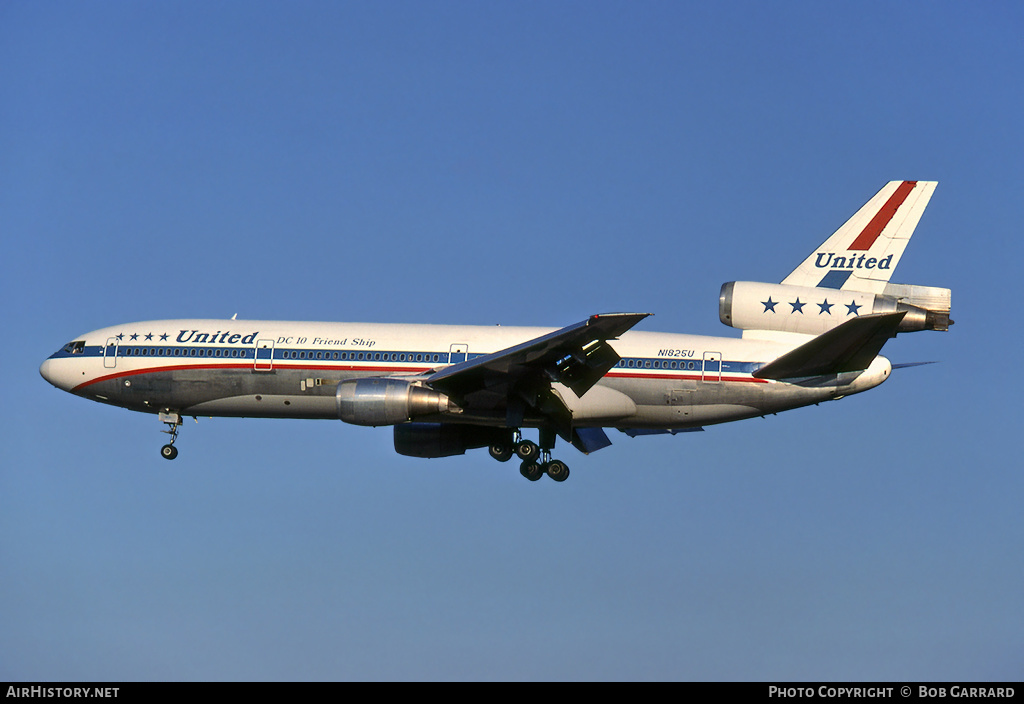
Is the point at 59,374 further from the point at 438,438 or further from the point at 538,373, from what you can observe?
the point at 538,373

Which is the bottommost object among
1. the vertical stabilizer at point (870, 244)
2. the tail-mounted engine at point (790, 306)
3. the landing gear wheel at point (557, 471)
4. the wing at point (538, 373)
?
the landing gear wheel at point (557, 471)

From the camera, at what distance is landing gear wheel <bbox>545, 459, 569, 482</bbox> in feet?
144

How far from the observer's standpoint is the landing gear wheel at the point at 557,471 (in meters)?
43.8

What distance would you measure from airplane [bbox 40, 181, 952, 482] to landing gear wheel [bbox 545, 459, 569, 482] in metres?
0.03

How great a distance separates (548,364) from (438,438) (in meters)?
6.92

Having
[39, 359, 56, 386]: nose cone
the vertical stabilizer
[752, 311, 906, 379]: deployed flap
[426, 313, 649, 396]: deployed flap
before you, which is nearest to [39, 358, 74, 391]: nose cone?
[39, 359, 56, 386]: nose cone

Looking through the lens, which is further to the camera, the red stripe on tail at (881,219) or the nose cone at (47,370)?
the nose cone at (47,370)

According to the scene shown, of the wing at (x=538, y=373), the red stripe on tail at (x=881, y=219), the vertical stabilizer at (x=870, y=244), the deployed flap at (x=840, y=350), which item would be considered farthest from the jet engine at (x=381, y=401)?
the red stripe on tail at (x=881, y=219)

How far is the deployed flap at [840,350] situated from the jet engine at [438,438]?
9.94m

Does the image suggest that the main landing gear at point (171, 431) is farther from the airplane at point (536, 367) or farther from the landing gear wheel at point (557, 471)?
the landing gear wheel at point (557, 471)

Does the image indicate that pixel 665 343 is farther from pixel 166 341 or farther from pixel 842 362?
pixel 166 341

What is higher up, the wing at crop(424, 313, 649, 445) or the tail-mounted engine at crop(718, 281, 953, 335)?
the tail-mounted engine at crop(718, 281, 953, 335)

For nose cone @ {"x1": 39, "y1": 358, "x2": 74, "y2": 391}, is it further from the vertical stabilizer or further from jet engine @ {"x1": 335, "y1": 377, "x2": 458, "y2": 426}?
the vertical stabilizer
